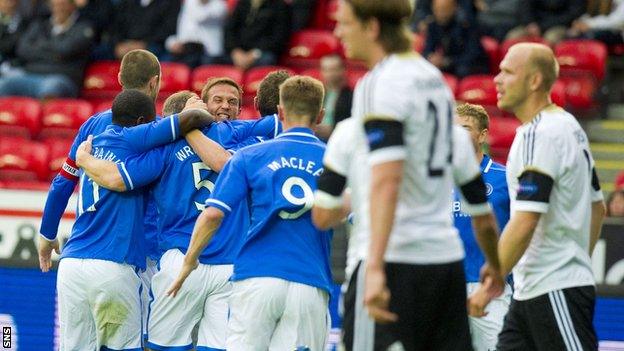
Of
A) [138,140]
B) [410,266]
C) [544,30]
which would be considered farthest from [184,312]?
[544,30]

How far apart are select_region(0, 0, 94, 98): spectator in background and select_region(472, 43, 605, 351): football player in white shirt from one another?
947 centimetres

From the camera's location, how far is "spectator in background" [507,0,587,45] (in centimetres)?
1360

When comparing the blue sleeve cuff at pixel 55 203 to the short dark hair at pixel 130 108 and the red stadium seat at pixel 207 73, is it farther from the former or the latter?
the red stadium seat at pixel 207 73

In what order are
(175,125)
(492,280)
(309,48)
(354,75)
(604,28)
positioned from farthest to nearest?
1. (309,48)
2. (354,75)
3. (604,28)
4. (175,125)
5. (492,280)

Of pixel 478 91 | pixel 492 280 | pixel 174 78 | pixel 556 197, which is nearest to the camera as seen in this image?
pixel 492 280

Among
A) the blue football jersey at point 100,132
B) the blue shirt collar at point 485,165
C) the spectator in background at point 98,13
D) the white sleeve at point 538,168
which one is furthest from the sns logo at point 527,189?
the spectator in background at point 98,13

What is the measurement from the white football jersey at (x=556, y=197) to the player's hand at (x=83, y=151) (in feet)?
8.54

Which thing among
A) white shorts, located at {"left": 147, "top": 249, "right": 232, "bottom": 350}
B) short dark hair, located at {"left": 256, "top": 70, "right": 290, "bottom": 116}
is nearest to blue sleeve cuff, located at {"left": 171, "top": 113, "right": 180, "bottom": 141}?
short dark hair, located at {"left": 256, "top": 70, "right": 290, "bottom": 116}

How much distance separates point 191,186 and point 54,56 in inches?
309

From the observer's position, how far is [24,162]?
13.8m

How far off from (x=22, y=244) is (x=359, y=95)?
6.94 metres

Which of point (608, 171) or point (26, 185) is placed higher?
point (608, 171)

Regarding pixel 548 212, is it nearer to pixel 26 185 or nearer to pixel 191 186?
pixel 191 186

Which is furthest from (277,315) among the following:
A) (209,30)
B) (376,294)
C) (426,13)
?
(209,30)
